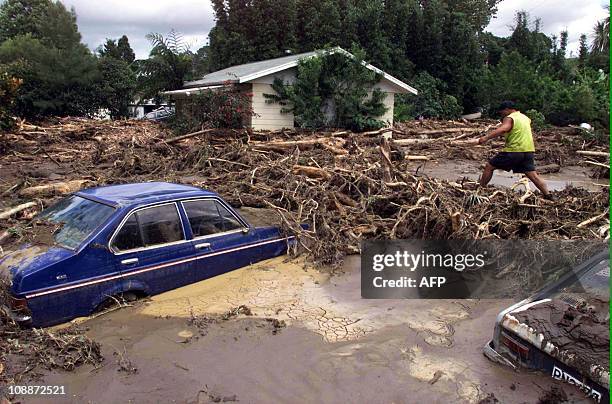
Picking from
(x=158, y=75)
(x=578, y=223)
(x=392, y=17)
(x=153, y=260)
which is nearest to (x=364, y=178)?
(x=578, y=223)

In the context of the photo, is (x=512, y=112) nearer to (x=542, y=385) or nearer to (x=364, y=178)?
(x=364, y=178)

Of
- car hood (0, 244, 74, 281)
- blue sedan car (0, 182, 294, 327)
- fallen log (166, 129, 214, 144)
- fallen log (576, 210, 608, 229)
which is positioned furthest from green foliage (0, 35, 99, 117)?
fallen log (576, 210, 608, 229)

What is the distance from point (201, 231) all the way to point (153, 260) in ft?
2.43

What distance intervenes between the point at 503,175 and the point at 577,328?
12.3m

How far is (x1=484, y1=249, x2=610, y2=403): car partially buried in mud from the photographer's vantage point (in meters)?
3.47

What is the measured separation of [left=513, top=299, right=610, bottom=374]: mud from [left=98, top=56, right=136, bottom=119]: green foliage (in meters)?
29.6

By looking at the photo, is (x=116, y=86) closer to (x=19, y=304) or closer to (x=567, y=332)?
(x=19, y=304)

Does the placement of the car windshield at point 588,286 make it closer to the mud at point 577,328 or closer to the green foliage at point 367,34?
the mud at point 577,328

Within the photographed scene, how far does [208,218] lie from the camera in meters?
6.14

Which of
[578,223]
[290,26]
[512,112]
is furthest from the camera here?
[290,26]

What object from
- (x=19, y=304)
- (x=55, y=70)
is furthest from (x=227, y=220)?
(x=55, y=70)

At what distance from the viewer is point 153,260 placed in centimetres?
546

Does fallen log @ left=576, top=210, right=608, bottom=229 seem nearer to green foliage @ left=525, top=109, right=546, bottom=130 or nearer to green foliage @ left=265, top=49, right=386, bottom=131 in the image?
green foliage @ left=265, top=49, right=386, bottom=131

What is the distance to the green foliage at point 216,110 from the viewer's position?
17.4m
